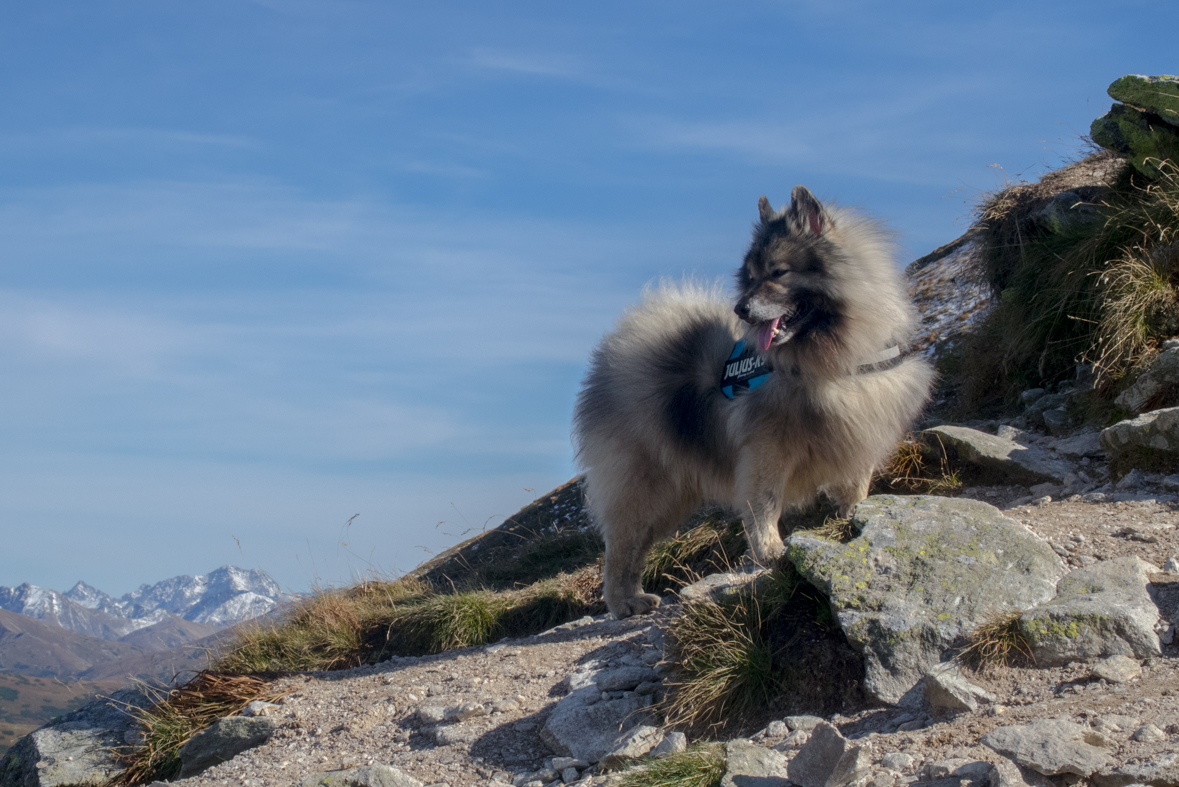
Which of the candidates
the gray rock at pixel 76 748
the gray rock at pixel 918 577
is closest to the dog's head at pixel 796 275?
the gray rock at pixel 918 577

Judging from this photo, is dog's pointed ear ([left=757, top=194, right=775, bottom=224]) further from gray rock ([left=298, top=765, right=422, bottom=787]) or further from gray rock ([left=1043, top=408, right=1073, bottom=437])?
gray rock ([left=298, top=765, right=422, bottom=787])

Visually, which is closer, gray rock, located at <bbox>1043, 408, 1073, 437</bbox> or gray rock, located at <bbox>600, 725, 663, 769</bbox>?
gray rock, located at <bbox>600, 725, 663, 769</bbox>

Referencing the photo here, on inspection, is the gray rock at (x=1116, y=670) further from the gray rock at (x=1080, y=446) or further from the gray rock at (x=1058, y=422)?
the gray rock at (x=1058, y=422)

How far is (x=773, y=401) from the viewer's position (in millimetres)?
5559

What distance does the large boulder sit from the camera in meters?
6.24

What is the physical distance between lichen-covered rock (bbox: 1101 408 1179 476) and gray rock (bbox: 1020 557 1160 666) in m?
2.13

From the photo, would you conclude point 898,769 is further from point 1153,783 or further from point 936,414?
point 936,414

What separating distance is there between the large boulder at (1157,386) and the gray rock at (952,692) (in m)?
3.87

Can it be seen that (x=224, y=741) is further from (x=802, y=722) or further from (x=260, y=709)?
Result: (x=802, y=722)

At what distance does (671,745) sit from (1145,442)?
12.8 feet

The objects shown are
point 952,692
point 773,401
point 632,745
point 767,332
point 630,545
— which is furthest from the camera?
point 630,545

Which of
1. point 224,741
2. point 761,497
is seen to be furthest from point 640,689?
point 224,741

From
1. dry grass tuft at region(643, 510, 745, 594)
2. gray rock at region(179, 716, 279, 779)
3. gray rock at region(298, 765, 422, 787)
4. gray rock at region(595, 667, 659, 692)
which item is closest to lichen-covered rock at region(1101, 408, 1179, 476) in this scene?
dry grass tuft at region(643, 510, 745, 594)

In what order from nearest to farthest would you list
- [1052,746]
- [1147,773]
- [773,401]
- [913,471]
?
1. [1147,773]
2. [1052,746]
3. [773,401]
4. [913,471]
